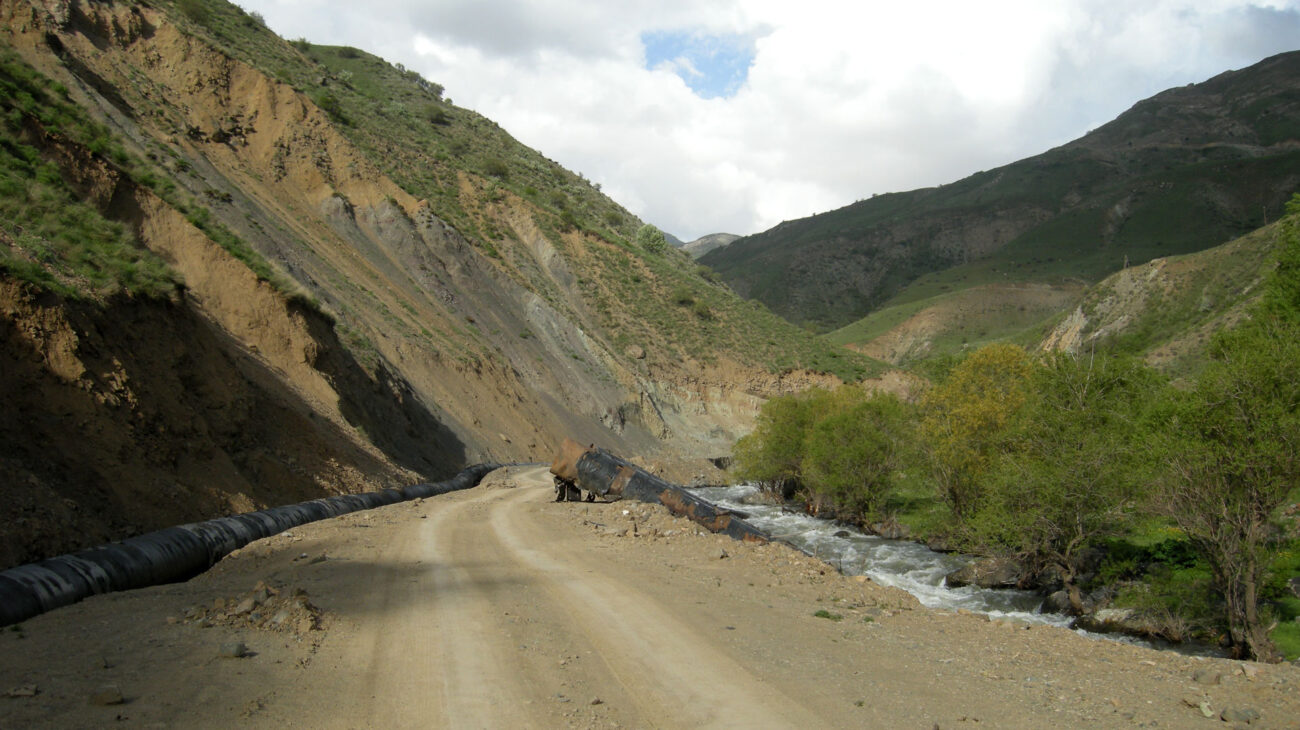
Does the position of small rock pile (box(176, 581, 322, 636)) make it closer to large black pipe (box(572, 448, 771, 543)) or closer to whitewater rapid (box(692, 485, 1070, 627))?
large black pipe (box(572, 448, 771, 543))

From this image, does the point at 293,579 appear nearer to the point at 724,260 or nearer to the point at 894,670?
the point at 894,670

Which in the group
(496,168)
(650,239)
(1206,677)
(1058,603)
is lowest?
(1058,603)

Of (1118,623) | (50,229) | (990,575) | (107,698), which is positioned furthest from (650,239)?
(107,698)

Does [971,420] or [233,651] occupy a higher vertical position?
[971,420]

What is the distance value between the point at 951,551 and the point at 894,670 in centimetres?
2008

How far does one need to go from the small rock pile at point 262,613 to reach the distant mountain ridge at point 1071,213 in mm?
119124

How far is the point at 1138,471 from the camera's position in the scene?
16594mm

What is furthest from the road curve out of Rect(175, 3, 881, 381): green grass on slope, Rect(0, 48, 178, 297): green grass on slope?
Rect(175, 3, 881, 381): green grass on slope

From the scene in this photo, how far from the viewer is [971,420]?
25.2 metres

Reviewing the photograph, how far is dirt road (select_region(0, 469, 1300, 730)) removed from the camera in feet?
20.0

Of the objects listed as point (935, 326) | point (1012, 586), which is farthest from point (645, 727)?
point (935, 326)

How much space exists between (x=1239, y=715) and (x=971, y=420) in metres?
18.4

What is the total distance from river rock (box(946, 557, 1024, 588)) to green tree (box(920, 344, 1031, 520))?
2.25 metres

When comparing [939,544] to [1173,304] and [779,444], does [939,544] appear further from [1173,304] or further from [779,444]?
[1173,304]
